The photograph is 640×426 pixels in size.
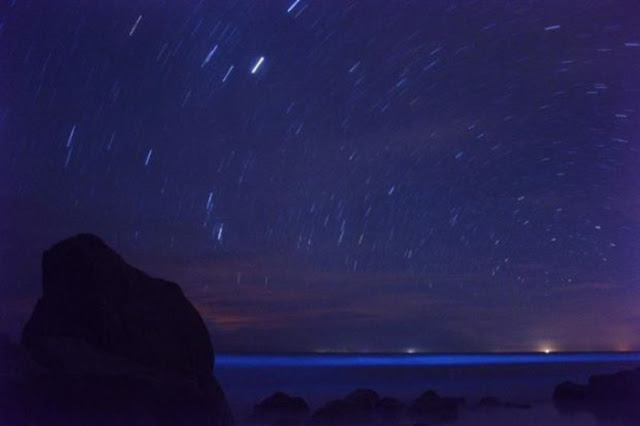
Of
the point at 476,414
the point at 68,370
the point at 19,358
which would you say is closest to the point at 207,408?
the point at 68,370

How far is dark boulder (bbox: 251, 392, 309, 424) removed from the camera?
26.8 metres

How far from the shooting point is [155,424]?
59.6 feet

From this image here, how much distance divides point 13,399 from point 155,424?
11.7 feet

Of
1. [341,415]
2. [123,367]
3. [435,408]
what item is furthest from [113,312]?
[435,408]

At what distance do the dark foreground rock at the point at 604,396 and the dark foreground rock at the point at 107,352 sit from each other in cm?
1621

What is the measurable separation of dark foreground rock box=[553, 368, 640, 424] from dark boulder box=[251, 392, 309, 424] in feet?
37.7

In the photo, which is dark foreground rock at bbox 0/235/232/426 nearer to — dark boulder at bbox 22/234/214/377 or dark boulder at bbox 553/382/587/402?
dark boulder at bbox 22/234/214/377

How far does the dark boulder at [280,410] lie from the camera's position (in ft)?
87.9

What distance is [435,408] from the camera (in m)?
30.3

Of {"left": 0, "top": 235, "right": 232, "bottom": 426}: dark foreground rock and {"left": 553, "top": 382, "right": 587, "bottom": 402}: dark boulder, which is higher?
{"left": 0, "top": 235, "right": 232, "bottom": 426}: dark foreground rock

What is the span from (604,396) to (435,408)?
32.2 feet

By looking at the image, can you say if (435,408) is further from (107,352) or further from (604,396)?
(107,352)

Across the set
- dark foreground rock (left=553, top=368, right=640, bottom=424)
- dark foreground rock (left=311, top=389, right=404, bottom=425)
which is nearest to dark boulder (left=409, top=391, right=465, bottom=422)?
dark foreground rock (left=311, top=389, right=404, bottom=425)

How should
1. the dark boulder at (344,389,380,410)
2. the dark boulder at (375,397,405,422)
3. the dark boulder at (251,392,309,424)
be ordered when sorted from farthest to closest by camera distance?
the dark boulder at (344,389,380,410), the dark boulder at (375,397,405,422), the dark boulder at (251,392,309,424)
